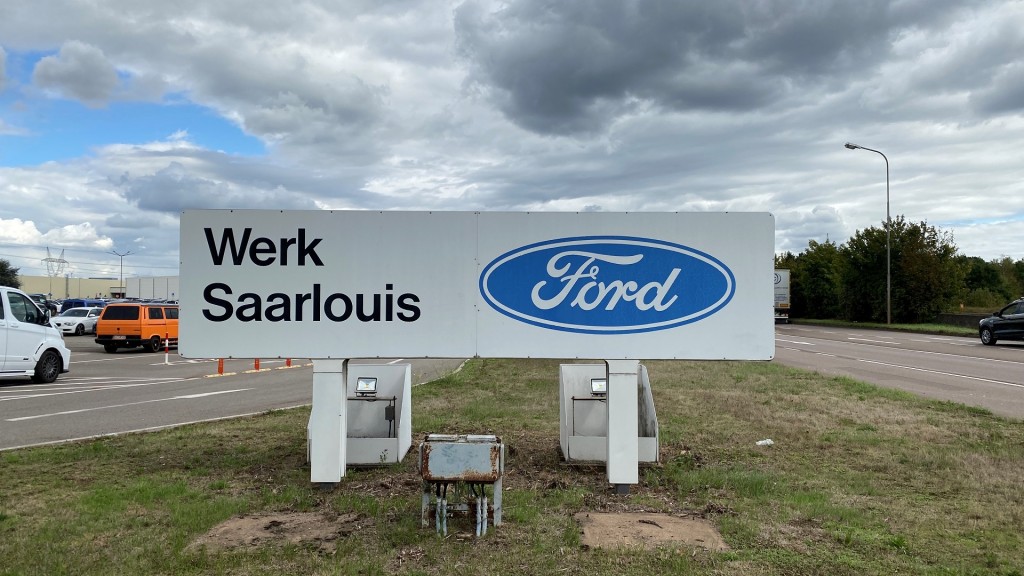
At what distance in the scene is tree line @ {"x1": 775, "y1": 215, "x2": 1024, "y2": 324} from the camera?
140ft

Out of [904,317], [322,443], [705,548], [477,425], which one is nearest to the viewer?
[705,548]

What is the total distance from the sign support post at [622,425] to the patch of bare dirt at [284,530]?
2206 millimetres

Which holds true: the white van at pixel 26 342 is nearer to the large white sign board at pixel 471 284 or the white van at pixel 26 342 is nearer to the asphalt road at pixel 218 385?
the asphalt road at pixel 218 385

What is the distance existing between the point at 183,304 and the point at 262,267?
810 mm

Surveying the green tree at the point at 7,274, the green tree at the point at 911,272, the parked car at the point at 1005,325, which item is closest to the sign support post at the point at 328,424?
the parked car at the point at 1005,325

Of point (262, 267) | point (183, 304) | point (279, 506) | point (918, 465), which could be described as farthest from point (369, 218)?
point (918, 465)

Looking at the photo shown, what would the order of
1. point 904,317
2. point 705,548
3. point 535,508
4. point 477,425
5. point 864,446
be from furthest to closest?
1. point 904,317
2. point 477,425
3. point 864,446
4. point 535,508
5. point 705,548

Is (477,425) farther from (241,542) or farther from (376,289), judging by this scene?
(241,542)

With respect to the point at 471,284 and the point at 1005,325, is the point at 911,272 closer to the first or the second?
the point at 1005,325

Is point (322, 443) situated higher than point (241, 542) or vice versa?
point (322, 443)

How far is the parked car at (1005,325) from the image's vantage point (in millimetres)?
25047

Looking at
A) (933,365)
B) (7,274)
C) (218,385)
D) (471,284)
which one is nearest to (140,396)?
(218,385)

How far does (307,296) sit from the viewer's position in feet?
21.5

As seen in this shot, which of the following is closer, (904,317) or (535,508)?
(535,508)
